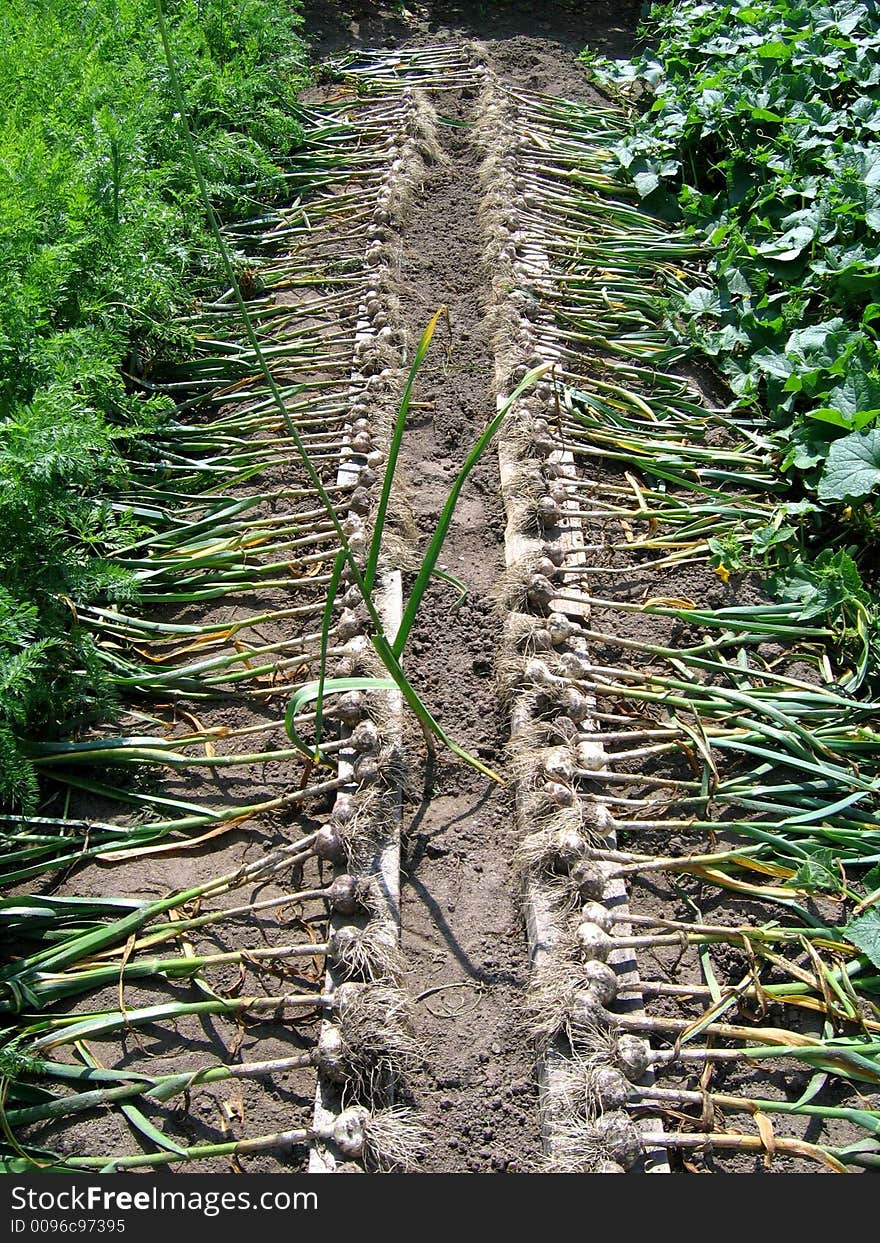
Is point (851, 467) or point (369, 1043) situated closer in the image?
point (369, 1043)

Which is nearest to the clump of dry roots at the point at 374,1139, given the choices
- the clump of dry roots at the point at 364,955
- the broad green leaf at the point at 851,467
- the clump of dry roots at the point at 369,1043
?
the clump of dry roots at the point at 369,1043

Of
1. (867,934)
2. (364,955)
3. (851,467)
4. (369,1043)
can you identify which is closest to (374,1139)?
(369,1043)

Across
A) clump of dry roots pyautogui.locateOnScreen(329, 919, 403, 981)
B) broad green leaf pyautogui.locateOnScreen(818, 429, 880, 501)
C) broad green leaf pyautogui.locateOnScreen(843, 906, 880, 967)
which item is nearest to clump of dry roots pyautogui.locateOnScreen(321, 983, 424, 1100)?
clump of dry roots pyautogui.locateOnScreen(329, 919, 403, 981)

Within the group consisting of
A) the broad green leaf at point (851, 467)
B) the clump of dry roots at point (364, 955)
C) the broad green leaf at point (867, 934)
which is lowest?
the clump of dry roots at point (364, 955)

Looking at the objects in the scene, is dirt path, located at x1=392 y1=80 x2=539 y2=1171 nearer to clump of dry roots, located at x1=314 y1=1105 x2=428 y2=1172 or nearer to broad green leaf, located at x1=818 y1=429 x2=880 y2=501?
clump of dry roots, located at x1=314 y1=1105 x2=428 y2=1172

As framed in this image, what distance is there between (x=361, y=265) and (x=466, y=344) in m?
0.75

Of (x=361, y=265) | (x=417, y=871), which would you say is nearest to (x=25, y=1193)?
(x=417, y=871)

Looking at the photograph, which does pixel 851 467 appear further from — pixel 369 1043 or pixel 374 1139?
pixel 374 1139

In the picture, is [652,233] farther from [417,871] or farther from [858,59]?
[417,871]

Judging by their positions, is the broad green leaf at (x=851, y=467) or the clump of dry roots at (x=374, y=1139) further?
the broad green leaf at (x=851, y=467)

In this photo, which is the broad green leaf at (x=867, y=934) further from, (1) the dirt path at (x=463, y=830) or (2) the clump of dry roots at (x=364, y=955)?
(2) the clump of dry roots at (x=364, y=955)

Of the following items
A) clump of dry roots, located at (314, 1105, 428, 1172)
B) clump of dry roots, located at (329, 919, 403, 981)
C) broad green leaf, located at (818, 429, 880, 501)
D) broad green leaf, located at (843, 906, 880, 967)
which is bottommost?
clump of dry roots, located at (314, 1105, 428, 1172)

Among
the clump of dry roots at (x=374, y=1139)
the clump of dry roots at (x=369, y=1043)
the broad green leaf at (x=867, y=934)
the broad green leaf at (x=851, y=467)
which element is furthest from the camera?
the broad green leaf at (x=851, y=467)

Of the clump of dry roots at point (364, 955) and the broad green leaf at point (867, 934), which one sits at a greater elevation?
the broad green leaf at point (867, 934)
